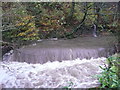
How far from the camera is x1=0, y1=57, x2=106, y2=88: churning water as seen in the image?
3.64 m

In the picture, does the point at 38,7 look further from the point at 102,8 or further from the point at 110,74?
the point at 110,74

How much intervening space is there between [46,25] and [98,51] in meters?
2.73

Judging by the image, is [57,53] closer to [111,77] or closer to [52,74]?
[52,74]

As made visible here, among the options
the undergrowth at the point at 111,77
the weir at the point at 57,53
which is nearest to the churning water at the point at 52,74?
the weir at the point at 57,53

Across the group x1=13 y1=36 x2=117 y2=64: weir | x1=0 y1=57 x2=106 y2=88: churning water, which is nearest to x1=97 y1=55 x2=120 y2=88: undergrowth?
x1=0 y1=57 x2=106 y2=88: churning water

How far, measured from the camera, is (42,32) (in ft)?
21.9

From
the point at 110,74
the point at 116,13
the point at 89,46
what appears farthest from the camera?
the point at 116,13

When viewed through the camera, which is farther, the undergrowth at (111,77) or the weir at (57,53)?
the weir at (57,53)

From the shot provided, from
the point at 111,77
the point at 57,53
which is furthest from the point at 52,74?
the point at 111,77

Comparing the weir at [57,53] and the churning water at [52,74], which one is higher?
the weir at [57,53]

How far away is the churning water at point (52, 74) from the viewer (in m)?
3.64

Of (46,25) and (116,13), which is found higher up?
(116,13)

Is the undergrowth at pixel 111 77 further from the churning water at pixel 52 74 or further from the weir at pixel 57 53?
the weir at pixel 57 53

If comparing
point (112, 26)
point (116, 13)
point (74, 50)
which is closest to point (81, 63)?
point (74, 50)
